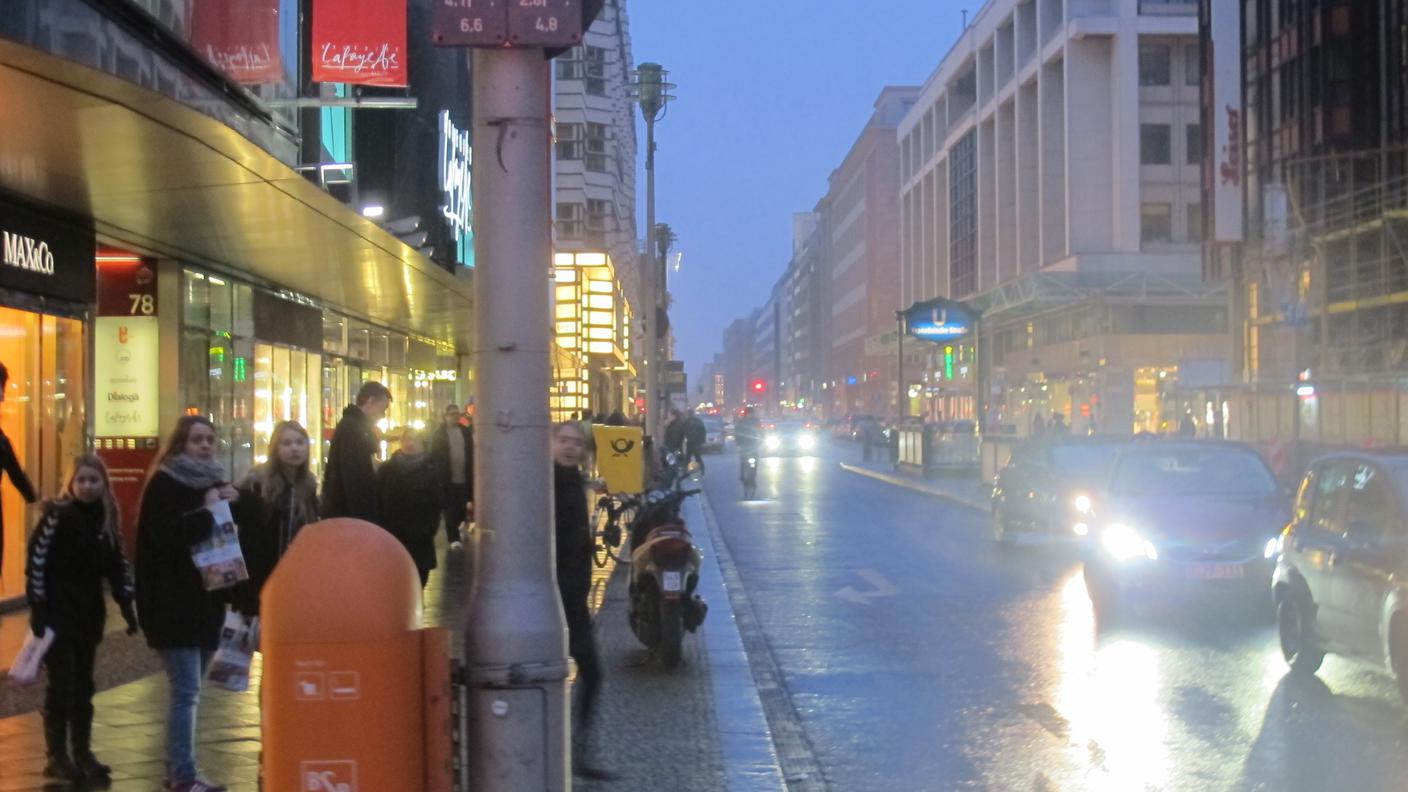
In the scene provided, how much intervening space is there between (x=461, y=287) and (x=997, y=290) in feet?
113

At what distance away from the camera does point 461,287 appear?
23.4 m

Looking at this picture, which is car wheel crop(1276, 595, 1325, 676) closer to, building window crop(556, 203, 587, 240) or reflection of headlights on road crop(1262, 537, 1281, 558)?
reflection of headlights on road crop(1262, 537, 1281, 558)

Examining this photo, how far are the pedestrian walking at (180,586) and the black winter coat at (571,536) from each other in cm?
184

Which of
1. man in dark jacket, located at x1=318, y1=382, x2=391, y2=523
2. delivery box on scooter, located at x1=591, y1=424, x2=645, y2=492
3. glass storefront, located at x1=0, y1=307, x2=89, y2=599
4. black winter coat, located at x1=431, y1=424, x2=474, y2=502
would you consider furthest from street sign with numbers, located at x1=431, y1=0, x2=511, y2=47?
delivery box on scooter, located at x1=591, y1=424, x2=645, y2=492

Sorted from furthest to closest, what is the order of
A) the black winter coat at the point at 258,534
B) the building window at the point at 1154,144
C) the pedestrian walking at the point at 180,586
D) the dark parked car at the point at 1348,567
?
1. the building window at the point at 1154,144
2. the dark parked car at the point at 1348,567
3. the black winter coat at the point at 258,534
4. the pedestrian walking at the point at 180,586

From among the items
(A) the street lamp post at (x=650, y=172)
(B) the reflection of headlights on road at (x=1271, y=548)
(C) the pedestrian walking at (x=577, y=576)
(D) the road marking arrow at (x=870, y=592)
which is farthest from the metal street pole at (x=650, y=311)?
(C) the pedestrian walking at (x=577, y=576)

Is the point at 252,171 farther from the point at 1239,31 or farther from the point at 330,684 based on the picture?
the point at 1239,31

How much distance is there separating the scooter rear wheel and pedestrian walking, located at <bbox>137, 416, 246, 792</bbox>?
4.53 metres

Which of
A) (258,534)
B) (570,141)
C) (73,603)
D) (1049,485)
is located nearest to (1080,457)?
(1049,485)

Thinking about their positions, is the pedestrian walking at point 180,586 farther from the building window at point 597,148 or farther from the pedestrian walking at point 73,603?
the building window at point 597,148

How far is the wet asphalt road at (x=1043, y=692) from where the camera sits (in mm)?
7910

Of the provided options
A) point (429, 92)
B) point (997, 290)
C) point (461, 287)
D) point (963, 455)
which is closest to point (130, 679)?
point (461, 287)

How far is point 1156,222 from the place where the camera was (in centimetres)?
6066

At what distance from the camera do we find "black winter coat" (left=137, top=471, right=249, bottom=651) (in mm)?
6699
